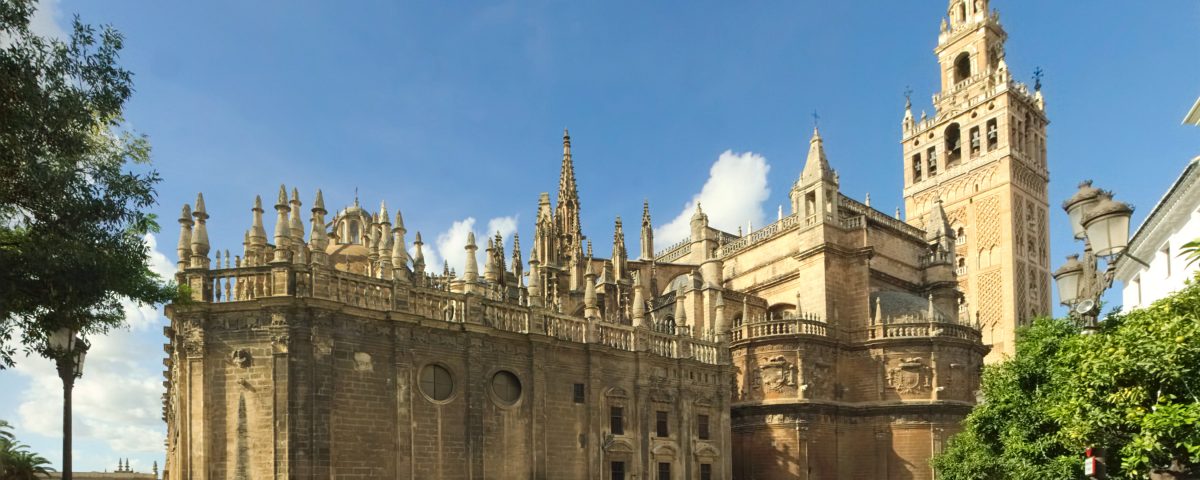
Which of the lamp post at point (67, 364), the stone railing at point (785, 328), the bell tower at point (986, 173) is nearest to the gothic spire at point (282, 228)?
the lamp post at point (67, 364)

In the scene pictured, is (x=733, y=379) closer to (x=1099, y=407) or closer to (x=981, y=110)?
(x=1099, y=407)

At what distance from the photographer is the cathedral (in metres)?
22.6

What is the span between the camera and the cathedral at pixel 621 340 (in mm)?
22641

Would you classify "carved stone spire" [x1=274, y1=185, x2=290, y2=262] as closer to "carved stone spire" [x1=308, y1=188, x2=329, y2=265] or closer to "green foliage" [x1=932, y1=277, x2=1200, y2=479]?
"carved stone spire" [x1=308, y1=188, x2=329, y2=265]

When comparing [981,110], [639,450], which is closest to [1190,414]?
[639,450]

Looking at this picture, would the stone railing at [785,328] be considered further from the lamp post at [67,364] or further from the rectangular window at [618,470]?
the lamp post at [67,364]

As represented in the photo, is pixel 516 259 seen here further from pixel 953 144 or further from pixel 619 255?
pixel 953 144

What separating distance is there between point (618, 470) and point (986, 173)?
40.0 metres

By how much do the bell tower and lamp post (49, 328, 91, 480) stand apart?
171 feet

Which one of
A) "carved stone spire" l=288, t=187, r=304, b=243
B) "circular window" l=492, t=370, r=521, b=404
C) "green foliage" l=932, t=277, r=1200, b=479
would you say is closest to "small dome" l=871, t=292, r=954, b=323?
"circular window" l=492, t=370, r=521, b=404

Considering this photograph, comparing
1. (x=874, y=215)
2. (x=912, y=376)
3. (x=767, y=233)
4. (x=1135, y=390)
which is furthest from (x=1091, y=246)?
(x=874, y=215)

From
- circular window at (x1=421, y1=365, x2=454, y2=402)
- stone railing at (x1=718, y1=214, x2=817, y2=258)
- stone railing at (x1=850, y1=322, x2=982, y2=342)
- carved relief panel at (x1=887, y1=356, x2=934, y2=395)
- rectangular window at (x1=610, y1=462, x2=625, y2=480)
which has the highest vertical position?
stone railing at (x1=718, y1=214, x2=817, y2=258)

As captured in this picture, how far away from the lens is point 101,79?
15078 mm

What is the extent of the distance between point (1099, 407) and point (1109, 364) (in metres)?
0.87
